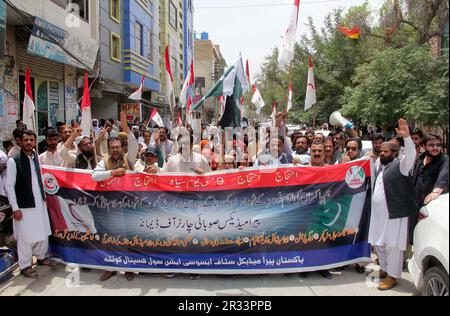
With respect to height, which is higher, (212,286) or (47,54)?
(47,54)

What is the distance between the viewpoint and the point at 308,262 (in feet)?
15.1

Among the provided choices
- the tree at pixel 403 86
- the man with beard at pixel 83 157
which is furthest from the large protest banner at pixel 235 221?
the tree at pixel 403 86

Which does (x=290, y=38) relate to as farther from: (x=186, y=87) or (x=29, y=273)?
(x=29, y=273)

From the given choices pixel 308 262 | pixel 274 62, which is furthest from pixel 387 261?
pixel 274 62

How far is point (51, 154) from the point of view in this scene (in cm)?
572

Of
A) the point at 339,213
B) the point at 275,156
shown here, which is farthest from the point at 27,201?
the point at 339,213

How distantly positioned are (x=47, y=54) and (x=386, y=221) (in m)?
10.6

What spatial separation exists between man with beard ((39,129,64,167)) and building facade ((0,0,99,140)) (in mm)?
3657

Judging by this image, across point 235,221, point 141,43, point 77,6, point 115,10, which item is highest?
point 115,10

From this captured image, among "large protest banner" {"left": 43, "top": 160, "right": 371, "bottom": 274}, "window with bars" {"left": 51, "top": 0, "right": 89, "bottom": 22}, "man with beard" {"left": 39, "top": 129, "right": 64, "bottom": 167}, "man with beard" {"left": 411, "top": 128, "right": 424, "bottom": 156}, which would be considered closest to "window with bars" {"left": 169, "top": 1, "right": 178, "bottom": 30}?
"window with bars" {"left": 51, "top": 0, "right": 89, "bottom": 22}

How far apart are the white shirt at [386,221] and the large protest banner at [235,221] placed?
0.16 meters

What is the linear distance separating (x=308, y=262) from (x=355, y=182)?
1124 mm

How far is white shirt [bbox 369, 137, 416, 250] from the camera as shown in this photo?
4215 mm
